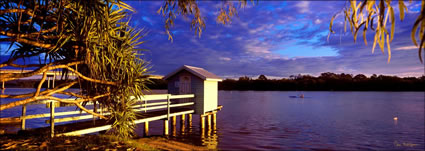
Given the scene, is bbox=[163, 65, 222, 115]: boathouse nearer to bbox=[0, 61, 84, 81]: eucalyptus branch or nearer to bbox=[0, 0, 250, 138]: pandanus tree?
bbox=[0, 0, 250, 138]: pandanus tree

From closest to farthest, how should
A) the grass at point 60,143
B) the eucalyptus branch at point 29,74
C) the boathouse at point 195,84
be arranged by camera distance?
the grass at point 60,143 → the eucalyptus branch at point 29,74 → the boathouse at point 195,84

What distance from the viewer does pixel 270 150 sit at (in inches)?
695

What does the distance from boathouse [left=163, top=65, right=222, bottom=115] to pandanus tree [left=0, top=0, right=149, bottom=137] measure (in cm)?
796

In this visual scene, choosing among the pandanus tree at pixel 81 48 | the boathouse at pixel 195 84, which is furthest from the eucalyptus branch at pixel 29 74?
the boathouse at pixel 195 84

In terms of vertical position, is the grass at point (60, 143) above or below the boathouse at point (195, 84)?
below

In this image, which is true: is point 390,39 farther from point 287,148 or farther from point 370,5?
point 287,148

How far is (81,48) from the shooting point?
766 cm

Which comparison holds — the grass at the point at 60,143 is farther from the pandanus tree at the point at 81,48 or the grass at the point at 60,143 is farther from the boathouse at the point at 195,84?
the boathouse at the point at 195,84

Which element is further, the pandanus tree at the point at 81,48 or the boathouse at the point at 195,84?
the boathouse at the point at 195,84

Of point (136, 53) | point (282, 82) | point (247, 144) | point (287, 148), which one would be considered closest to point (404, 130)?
point (287, 148)

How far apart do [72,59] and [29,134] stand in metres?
2.50

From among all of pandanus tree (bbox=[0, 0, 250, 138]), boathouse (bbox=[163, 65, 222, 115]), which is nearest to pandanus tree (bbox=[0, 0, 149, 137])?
pandanus tree (bbox=[0, 0, 250, 138])

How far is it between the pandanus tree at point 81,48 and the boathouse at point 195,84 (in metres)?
7.96

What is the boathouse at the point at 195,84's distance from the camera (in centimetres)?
1841
